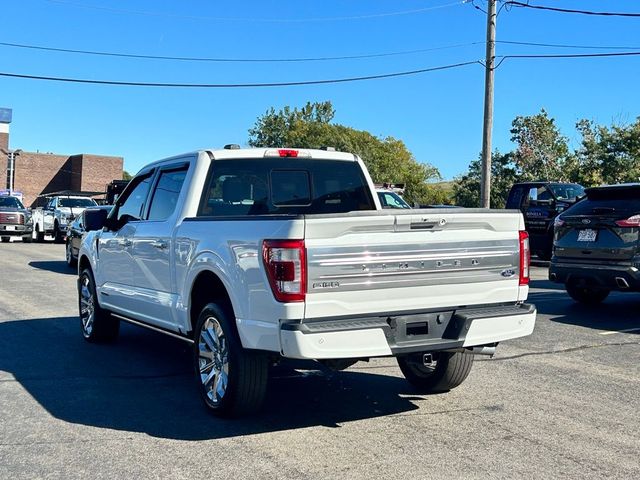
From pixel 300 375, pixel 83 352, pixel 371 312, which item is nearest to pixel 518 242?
pixel 371 312

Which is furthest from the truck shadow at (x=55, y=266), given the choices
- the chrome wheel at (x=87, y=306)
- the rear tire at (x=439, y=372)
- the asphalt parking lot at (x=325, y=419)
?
the rear tire at (x=439, y=372)

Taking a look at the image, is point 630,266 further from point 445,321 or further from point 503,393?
point 445,321

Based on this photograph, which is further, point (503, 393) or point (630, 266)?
point (630, 266)

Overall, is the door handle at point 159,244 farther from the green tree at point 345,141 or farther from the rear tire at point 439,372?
the green tree at point 345,141

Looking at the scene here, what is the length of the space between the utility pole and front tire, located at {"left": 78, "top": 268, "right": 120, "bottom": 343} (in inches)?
598

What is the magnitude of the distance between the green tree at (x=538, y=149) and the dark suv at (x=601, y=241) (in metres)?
33.4

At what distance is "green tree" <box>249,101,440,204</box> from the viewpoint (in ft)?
241

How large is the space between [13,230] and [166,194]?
23.8 meters

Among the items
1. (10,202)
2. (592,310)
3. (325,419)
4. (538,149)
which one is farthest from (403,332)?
(538,149)

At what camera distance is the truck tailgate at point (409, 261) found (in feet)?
15.0

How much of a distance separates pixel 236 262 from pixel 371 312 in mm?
980

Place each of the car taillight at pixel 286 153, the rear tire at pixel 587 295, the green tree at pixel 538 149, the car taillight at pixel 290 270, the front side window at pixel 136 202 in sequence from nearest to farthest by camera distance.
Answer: the car taillight at pixel 290 270 < the car taillight at pixel 286 153 < the front side window at pixel 136 202 < the rear tire at pixel 587 295 < the green tree at pixel 538 149

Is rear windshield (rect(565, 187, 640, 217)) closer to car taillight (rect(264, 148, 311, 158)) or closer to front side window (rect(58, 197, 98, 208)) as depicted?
car taillight (rect(264, 148, 311, 158))

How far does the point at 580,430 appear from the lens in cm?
512
